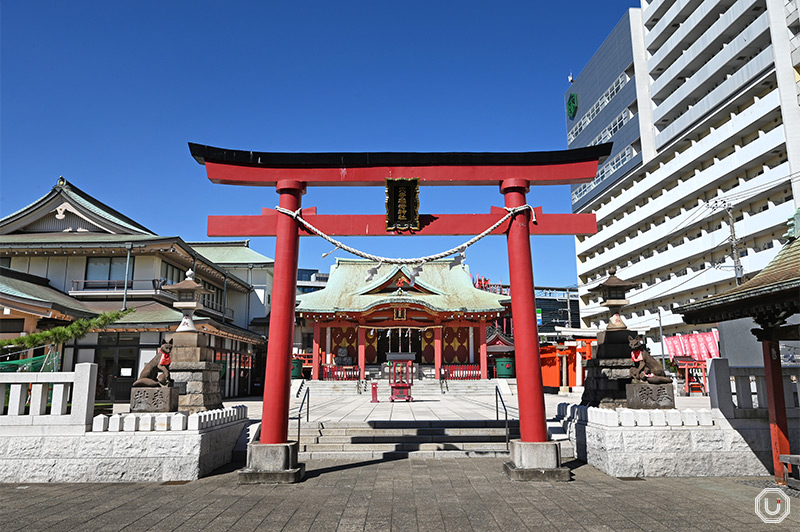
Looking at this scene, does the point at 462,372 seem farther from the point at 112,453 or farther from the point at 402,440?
the point at 112,453

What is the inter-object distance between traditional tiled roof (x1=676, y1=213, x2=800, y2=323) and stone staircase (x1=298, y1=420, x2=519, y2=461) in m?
4.34

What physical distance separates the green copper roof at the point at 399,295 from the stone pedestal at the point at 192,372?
17.8 m

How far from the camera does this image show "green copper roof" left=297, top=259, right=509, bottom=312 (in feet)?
97.5

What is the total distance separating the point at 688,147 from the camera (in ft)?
141

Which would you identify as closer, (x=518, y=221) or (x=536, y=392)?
(x=536, y=392)

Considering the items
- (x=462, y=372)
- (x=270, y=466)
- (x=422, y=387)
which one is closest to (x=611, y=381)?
(x=270, y=466)

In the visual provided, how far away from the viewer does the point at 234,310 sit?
36406 mm

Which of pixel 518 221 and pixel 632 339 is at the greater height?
pixel 518 221

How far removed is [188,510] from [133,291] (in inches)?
808

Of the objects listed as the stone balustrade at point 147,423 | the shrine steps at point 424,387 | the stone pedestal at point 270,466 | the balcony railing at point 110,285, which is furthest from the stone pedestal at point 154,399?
the shrine steps at point 424,387

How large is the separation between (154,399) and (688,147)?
1799 inches

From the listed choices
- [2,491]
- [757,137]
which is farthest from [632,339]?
[757,137]

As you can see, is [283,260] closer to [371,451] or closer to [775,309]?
[371,451]

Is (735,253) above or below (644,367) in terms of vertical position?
above
